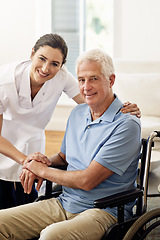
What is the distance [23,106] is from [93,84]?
1.75ft

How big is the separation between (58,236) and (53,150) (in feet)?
8.91

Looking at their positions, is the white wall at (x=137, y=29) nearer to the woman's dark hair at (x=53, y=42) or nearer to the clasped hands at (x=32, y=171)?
the woman's dark hair at (x=53, y=42)

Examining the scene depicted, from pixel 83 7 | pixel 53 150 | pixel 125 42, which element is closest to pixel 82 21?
pixel 83 7

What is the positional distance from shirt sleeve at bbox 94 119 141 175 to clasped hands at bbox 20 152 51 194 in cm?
31

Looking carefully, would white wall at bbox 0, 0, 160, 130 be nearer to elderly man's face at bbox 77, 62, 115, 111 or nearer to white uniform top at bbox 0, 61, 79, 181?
white uniform top at bbox 0, 61, 79, 181

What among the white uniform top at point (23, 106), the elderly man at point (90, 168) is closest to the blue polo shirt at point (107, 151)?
the elderly man at point (90, 168)

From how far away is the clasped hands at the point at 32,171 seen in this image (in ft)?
5.74

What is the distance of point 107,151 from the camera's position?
5.20 feet

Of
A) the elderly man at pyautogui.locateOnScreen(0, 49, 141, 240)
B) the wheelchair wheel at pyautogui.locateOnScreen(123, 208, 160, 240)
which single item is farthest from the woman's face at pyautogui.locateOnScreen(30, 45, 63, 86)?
the wheelchair wheel at pyautogui.locateOnScreen(123, 208, 160, 240)

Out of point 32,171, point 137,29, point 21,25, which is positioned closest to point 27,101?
point 32,171

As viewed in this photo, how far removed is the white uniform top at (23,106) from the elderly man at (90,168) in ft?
1.18

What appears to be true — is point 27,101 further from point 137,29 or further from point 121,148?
point 137,29

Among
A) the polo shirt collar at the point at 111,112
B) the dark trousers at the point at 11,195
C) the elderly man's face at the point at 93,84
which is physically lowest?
the dark trousers at the point at 11,195

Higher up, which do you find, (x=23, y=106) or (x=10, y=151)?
(x=23, y=106)
